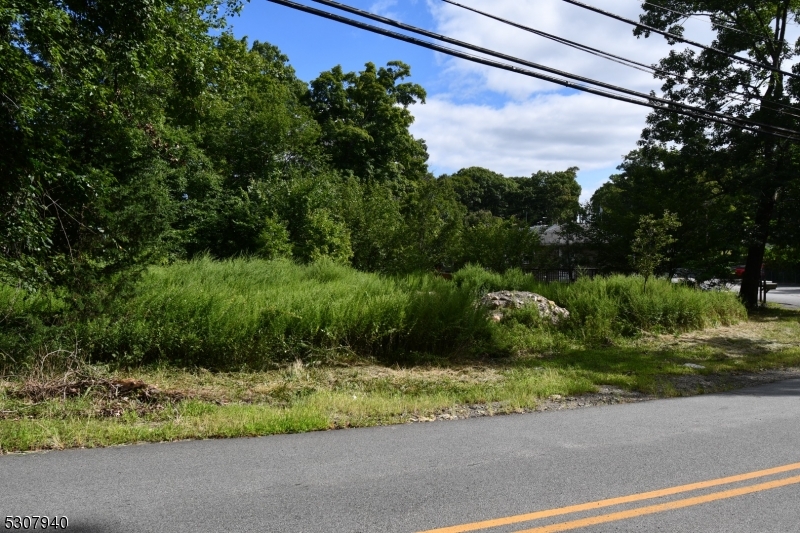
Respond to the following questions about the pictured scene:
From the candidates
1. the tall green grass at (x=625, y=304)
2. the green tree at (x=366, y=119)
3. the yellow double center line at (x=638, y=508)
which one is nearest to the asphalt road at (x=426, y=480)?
the yellow double center line at (x=638, y=508)

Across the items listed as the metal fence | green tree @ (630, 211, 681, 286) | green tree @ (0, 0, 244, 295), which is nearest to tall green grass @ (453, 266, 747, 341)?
green tree @ (630, 211, 681, 286)

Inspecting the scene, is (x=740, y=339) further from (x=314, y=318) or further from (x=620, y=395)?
(x=314, y=318)

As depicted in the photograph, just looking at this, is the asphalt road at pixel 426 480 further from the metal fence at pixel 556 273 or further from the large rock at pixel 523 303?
the metal fence at pixel 556 273

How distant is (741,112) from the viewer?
23.0 m

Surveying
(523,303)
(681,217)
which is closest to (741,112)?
(681,217)

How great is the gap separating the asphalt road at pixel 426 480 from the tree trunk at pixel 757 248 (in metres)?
18.0

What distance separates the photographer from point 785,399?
30.3 ft

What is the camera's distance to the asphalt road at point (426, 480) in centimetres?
454

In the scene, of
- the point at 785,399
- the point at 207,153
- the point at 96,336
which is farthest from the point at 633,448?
the point at 207,153

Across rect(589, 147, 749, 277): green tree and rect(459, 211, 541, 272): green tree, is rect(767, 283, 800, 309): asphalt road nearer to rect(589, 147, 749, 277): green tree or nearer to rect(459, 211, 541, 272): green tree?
rect(589, 147, 749, 277): green tree

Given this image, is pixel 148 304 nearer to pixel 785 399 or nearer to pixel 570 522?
pixel 570 522

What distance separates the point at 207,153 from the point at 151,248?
15.4 m

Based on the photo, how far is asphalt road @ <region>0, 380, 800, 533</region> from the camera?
4.54 m

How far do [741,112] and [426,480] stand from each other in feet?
74.9
